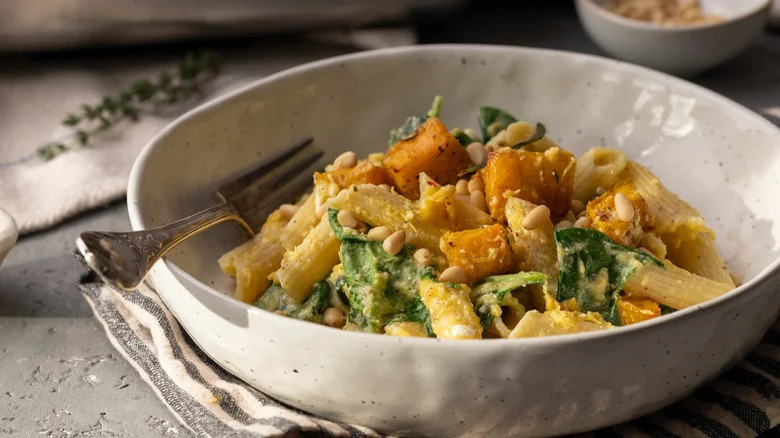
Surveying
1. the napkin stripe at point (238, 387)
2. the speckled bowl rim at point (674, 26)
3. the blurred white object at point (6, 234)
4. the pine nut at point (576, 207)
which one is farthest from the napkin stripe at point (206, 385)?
the speckled bowl rim at point (674, 26)

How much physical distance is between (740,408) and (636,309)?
32 centimetres

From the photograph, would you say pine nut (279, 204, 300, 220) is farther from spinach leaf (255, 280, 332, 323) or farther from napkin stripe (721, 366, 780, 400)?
napkin stripe (721, 366, 780, 400)

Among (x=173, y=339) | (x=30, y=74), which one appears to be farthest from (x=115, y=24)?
(x=173, y=339)

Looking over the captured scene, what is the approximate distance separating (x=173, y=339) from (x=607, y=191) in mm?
1188

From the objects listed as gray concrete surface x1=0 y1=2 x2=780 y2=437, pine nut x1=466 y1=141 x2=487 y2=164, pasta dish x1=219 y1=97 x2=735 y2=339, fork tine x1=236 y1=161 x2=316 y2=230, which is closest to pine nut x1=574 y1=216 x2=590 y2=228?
pasta dish x1=219 y1=97 x2=735 y2=339

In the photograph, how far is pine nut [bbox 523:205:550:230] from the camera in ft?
6.95

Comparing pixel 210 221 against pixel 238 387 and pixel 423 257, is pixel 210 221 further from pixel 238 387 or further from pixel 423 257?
pixel 423 257

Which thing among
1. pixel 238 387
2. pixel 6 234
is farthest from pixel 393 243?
pixel 6 234

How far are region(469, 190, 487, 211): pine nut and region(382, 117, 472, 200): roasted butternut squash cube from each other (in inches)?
6.0

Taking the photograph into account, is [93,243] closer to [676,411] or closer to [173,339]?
[173,339]

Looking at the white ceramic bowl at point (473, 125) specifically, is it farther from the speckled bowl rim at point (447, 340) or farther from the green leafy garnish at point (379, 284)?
the green leafy garnish at point (379, 284)

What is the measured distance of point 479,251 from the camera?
2.08 meters

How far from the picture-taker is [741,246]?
2.49 meters

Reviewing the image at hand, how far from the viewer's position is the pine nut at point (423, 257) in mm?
2104
